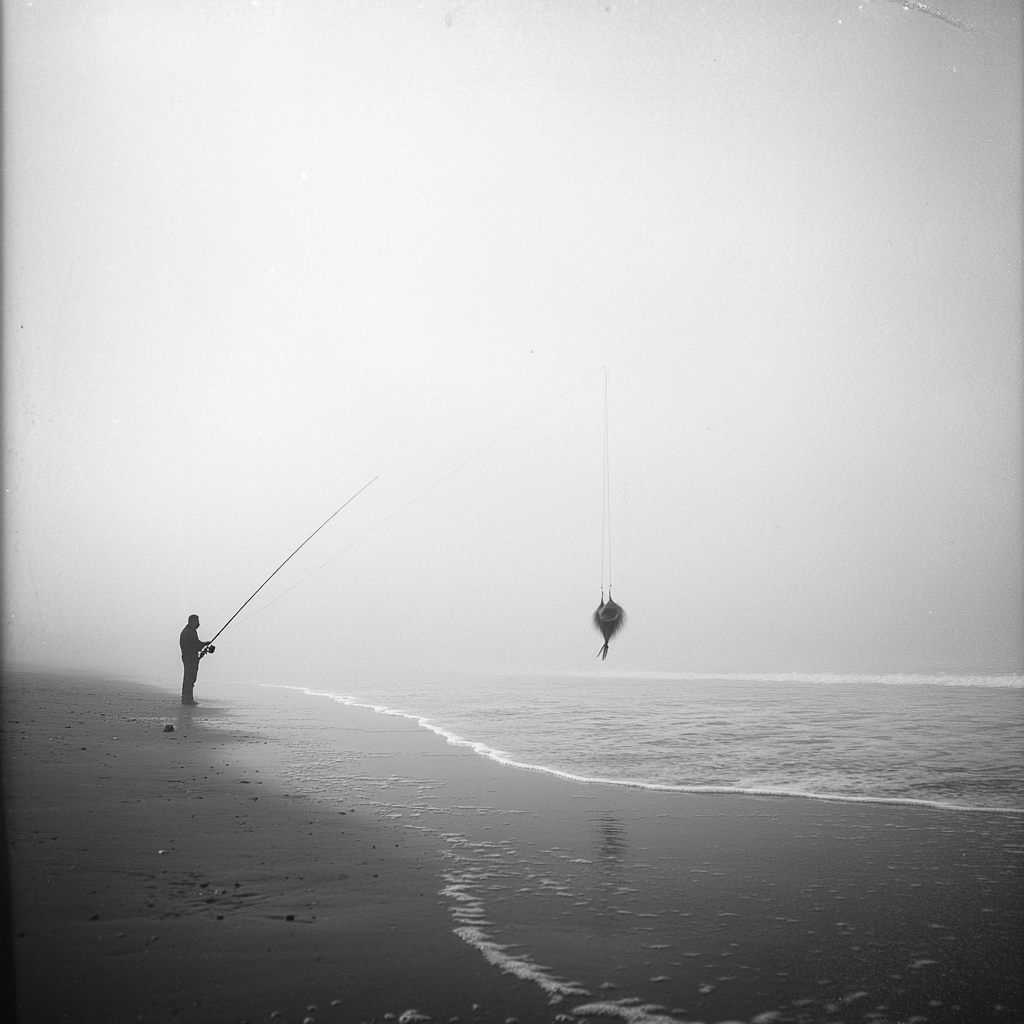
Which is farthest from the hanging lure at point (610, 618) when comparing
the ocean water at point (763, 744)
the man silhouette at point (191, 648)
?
the man silhouette at point (191, 648)

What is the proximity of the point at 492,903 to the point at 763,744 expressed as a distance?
28.4 ft

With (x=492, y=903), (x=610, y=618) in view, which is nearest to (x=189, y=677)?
(x=610, y=618)

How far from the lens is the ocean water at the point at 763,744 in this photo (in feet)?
25.5

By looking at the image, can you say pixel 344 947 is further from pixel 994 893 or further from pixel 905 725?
pixel 905 725

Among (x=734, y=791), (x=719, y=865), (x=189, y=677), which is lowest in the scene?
(x=189, y=677)

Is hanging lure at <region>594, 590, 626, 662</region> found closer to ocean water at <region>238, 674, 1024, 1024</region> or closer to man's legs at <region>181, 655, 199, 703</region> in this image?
ocean water at <region>238, 674, 1024, 1024</region>

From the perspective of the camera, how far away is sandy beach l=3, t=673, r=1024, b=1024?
2775 mm

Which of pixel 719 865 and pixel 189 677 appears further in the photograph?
pixel 189 677

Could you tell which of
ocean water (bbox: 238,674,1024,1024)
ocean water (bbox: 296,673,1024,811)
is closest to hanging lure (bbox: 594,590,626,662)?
ocean water (bbox: 296,673,1024,811)

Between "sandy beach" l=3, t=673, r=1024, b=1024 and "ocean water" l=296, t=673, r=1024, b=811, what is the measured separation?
1.03m

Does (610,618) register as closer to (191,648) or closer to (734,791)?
(734,791)

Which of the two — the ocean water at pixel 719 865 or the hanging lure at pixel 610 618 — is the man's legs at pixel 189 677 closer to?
the ocean water at pixel 719 865

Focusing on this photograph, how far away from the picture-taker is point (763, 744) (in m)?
11.4

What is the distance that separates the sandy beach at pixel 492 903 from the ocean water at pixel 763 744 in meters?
1.03
